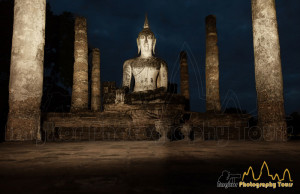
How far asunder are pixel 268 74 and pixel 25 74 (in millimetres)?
7172

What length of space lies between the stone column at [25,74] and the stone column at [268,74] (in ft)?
21.9

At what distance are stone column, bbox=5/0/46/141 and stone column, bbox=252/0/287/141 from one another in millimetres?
6685

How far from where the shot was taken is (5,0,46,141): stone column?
691 centimetres

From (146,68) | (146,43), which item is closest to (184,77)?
(146,43)

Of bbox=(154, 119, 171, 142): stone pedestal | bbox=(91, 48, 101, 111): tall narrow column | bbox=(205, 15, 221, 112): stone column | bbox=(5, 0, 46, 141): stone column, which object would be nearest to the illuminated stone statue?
bbox=(205, 15, 221, 112): stone column

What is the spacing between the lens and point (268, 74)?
8211mm

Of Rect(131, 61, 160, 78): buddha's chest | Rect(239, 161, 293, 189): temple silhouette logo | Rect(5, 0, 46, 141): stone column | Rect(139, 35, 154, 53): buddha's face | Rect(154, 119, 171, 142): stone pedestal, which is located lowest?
Rect(239, 161, 293, 189): temple silhouette logo

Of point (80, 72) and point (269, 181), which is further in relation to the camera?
point (80, 72)

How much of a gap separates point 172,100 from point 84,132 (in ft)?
13.0

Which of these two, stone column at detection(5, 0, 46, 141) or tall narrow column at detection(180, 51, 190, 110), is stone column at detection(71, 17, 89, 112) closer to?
stone column at detection(5, 0, 46, 141)

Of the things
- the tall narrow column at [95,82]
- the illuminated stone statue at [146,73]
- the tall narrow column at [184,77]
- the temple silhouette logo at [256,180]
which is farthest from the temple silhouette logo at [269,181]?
the tall narrow column at [184,77]

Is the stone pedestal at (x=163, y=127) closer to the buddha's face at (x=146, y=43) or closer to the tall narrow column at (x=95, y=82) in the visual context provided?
the buddha's face at (x=146, y=43)

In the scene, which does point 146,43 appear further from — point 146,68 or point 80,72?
point 80,72

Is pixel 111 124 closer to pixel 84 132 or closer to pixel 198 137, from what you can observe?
pixel 84 132
